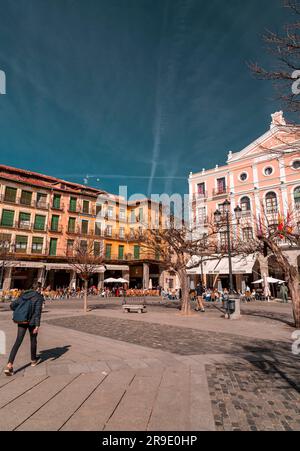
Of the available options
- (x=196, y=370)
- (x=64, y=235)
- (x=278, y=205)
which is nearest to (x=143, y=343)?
(x=196, y=370)

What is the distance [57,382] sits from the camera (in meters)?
4.09

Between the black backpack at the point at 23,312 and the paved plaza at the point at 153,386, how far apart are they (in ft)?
2.77

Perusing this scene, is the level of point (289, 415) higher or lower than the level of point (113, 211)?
lower

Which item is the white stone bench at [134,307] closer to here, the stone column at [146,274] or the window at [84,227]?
the window at [84,227]

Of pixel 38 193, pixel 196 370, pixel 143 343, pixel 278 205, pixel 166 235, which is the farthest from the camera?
pixel 38 193

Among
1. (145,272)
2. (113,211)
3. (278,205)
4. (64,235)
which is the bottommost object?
(145,272)

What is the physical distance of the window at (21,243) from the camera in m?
28.4

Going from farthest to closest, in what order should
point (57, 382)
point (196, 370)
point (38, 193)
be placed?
point (38, 193)
point (196, 370)
point (57, 382)

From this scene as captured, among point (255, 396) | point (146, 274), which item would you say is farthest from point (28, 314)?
point (146, 274)

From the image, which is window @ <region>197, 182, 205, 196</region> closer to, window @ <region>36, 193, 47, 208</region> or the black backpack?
window @ <region>36, 193, 47, 208</region>

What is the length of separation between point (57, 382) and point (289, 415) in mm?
3192

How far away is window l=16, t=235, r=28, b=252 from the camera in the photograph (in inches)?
1117

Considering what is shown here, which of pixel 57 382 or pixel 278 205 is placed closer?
pixel 57 382
